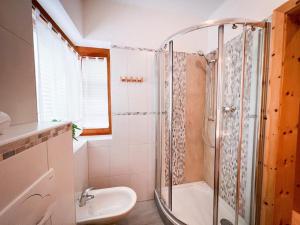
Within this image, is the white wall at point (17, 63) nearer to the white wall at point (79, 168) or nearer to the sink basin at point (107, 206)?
the white wall at point (79, 168)

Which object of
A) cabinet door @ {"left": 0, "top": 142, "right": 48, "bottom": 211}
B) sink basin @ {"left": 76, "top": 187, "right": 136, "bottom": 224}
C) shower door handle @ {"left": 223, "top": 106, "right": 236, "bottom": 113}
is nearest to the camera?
cabinet door @ {"left": 0, "top": 142, "right": 48, "bottom": 211}

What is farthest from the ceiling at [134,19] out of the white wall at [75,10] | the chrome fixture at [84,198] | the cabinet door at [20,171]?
the chrome fixture at [84,198]

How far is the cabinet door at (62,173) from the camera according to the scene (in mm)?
610

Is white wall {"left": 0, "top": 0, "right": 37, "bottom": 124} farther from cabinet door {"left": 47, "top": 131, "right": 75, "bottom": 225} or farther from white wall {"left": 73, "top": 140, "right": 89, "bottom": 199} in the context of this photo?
white wall {"left": 73, "top": 140, "right": 89, "bottom": 199}

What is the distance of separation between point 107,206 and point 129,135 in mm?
774

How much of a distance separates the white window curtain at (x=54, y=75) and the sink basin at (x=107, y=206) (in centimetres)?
87

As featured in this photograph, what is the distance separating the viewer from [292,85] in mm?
1085

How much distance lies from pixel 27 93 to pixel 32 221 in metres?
0.64

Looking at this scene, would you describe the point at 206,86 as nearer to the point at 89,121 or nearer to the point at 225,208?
the point at 225,208

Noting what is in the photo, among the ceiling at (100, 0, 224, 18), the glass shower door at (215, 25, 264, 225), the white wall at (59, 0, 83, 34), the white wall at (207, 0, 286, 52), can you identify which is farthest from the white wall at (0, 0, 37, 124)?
the white wall at (207, 0, 286, 52)

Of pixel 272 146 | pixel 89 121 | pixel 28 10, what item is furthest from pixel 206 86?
pixel 28 10

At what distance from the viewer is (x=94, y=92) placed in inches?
75.0

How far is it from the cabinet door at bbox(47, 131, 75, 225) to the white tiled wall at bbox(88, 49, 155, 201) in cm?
95

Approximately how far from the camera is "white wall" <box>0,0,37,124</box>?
633mm
